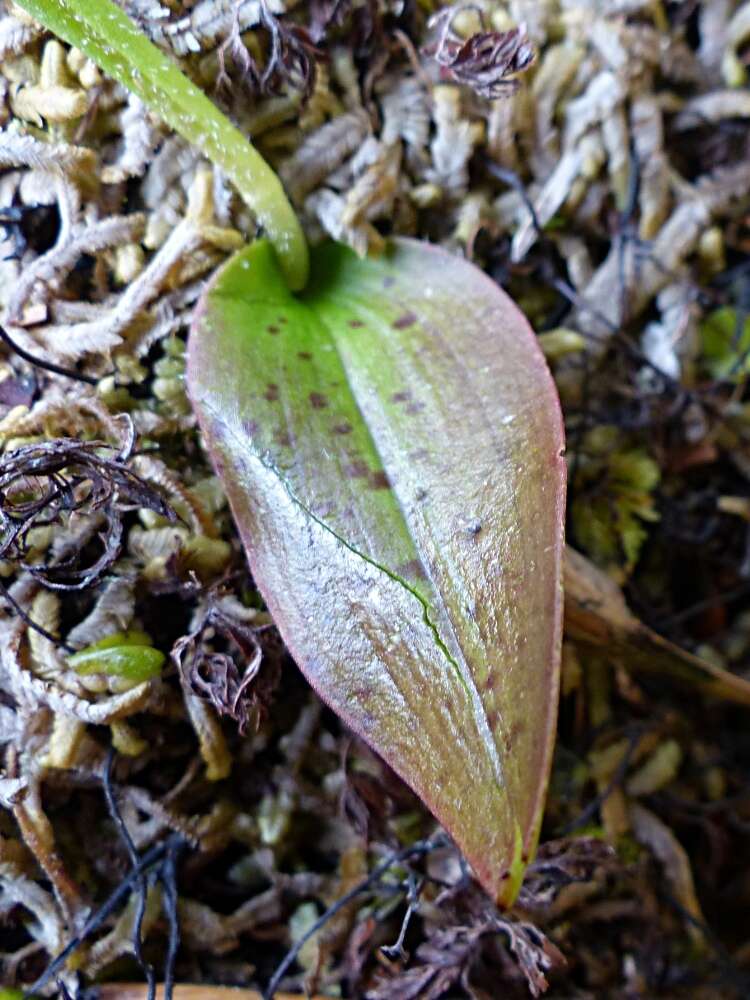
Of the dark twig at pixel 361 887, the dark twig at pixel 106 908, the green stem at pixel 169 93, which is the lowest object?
the dark twig at pixel 361 887

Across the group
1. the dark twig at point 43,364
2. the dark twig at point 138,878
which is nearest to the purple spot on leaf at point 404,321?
the dark twig at point 43,364

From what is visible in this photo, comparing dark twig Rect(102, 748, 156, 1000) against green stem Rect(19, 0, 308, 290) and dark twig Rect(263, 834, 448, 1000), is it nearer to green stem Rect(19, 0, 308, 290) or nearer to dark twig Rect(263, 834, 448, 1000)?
dark twig Rect(263, 834, 448, 1000)

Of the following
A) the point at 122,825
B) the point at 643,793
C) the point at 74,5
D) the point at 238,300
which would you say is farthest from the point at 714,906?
the point at 74,5

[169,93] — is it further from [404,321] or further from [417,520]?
[417,520]

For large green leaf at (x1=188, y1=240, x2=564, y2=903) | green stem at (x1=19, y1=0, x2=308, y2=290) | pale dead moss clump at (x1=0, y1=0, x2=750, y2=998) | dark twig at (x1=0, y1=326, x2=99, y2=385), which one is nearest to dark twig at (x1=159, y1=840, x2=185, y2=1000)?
pale dead moss clump at (x1=0, y1=0, x2=750, y2=998)

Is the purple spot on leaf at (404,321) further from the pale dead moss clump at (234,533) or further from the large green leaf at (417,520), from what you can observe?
the pale dead moss clump at (234,533)

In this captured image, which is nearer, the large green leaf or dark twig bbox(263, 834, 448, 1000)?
the large green leaf

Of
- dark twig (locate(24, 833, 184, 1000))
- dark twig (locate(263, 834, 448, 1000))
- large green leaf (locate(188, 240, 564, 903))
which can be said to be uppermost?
large green leaf (locate(188, 240, 564, 903))
